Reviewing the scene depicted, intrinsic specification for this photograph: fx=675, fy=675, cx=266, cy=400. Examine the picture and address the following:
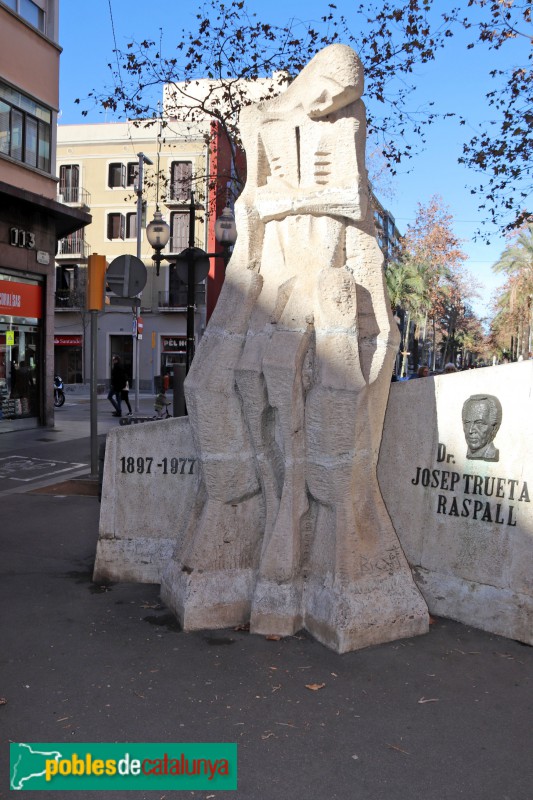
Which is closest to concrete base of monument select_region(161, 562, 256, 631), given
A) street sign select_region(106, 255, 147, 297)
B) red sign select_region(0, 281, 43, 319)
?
street sign select_region(106, 255, 147, 297)

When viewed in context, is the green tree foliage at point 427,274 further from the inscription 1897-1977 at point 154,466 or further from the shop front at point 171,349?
the inscription 1897-1977 at point 154,466

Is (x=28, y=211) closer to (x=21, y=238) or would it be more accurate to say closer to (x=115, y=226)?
(x=21, y=238)

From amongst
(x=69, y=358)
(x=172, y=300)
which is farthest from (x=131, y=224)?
(x=69, y=358)

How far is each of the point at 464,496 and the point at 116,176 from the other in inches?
1447

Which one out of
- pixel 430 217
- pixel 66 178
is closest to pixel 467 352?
pixel 430 217

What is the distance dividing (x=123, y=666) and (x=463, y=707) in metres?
1.78

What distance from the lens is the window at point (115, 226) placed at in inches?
1495

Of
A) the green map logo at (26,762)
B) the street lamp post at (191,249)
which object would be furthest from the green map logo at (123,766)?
the street lamp post at (191,249)

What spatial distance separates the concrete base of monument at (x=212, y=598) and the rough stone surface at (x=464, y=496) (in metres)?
1.13

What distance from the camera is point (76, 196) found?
3778 cm

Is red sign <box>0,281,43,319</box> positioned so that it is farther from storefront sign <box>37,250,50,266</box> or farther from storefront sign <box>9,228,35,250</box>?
storefront sign <box>9,228,35,250</box>

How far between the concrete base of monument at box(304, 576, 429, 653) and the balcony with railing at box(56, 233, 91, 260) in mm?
36912

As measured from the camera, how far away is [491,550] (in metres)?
4.20

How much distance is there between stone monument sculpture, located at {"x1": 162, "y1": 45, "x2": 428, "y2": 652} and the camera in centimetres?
400
